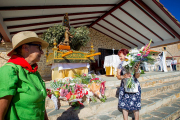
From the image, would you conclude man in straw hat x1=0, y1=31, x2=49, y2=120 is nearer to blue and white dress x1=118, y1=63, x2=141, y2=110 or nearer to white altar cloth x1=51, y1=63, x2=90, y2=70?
blue and white dress x1=118, y1=63, x2=141, y2=110

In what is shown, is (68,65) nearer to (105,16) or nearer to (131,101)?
(131,101)

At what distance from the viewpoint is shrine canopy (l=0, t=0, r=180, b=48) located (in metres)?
4.67

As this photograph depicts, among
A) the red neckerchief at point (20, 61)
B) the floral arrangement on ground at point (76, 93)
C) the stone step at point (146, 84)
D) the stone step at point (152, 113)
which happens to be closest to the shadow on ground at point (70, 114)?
the floral arrangement on ground at point (76, 93)

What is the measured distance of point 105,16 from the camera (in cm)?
810

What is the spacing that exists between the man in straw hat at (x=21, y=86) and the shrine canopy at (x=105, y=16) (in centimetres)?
395

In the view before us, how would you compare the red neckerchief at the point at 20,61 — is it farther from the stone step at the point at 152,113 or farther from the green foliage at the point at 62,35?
the green foliage at the point at 62,35

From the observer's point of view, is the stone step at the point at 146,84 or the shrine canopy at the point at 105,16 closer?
the stone step at the point at 146,84

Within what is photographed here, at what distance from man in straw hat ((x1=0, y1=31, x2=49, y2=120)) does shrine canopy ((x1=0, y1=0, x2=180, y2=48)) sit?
395 centimetres

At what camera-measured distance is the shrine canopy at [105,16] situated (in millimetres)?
4672

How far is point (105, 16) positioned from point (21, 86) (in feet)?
27.1

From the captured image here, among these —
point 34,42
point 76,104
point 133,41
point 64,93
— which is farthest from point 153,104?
point 133,41

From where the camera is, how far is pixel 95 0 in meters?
5.59

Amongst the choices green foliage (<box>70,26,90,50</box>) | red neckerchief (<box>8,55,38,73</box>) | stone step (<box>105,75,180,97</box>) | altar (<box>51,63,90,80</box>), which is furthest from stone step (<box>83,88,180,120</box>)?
green foliage (<box>70,26,90,50</box>)

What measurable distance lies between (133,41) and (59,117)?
11013 mm
